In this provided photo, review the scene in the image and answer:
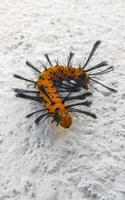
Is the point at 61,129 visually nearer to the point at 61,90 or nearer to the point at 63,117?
the point at 63,117

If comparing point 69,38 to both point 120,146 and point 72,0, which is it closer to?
point 72,0

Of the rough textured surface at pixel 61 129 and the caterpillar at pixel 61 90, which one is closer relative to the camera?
the rough textured surface at pixel 61 129

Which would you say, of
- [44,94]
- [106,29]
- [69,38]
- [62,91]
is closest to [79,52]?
[69,38]

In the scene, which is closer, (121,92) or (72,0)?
(121,92)

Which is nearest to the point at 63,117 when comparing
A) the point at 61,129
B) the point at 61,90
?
the point at 61,129

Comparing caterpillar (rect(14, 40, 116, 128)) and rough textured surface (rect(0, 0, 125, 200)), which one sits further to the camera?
caterpillar (rect(14, 40, 116, 128))
